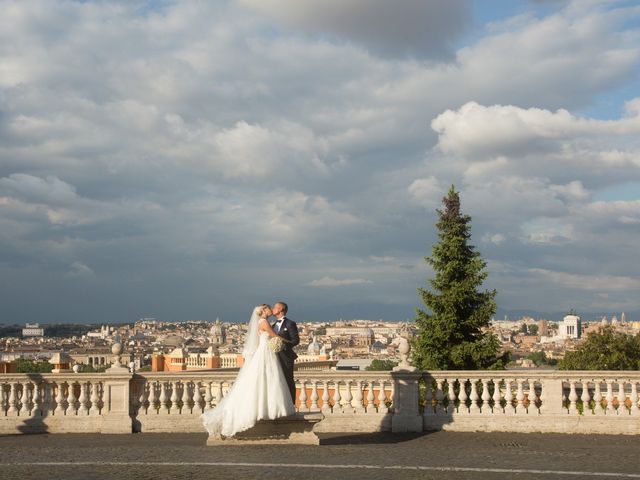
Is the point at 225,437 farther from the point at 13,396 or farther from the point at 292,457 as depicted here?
the point at 13,396

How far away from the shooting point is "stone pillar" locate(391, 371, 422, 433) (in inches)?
545

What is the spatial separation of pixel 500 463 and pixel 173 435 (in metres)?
5.70

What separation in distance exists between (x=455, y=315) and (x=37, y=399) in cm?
1793

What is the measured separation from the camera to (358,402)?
14.2 meters

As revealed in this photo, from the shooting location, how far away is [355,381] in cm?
1434

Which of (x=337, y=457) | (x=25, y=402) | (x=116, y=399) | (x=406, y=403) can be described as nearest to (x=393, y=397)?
(x=406, y=403)

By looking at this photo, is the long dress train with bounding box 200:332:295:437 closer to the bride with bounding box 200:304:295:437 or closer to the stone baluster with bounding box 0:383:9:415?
the bride with bounding box 200:304:295:437

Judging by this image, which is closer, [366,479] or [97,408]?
[366,479]

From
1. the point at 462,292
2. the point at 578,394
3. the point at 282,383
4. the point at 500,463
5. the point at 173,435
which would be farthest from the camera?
the point at 462,292

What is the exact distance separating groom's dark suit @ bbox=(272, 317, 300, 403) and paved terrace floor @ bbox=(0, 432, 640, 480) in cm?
98

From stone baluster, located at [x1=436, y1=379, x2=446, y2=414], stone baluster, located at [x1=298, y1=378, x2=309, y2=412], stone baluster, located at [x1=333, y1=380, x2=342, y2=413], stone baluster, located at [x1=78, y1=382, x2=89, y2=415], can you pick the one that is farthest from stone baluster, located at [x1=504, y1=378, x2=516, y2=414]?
stone baluster, located at [x1=78, y1=382, x2=89, y2=415]

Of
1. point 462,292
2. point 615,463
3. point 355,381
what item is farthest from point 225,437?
point 462,292

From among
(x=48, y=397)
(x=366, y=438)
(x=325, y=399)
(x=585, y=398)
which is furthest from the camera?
(x=48, y=397)

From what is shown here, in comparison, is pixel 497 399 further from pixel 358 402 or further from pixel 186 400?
pixel 186 400
